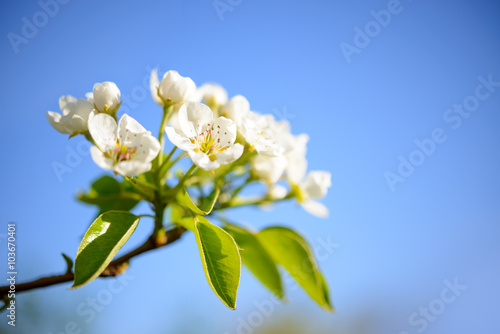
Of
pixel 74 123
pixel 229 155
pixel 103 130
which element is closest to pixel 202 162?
pixel 229 155

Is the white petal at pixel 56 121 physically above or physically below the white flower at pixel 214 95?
below

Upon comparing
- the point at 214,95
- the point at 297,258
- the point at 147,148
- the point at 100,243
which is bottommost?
the point at 297,258

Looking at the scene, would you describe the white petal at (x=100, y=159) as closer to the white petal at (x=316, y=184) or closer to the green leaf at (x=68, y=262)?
the green leaf at (x=68, y=262)

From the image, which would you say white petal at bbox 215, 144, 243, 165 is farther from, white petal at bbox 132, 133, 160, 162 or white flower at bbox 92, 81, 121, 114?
white flower at bbox 92, 81, 121, 114

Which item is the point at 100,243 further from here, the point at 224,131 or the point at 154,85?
the point at 154,85

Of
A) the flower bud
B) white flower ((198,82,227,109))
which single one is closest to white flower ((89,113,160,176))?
the flower bud

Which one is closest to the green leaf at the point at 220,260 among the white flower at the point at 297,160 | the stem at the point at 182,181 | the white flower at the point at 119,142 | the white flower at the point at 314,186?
the stem at the point at 182,181

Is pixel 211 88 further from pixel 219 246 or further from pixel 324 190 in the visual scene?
pixel 219 246
